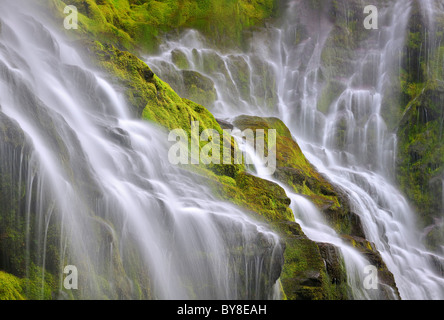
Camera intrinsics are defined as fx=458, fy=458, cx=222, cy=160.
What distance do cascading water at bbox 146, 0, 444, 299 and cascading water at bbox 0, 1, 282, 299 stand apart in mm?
8502

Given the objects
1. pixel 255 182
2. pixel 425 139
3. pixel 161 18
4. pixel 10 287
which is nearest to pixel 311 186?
pixel 255 182

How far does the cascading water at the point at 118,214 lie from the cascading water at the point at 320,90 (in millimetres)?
8502

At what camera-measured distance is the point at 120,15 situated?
23.3m

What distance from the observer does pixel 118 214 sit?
7445 millimetres

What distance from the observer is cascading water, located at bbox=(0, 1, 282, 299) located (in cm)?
652

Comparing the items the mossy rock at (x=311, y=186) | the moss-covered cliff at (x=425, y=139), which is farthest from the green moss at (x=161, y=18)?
the moss-covered cliff at (x=425, y=139)

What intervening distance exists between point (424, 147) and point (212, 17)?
43.9ft

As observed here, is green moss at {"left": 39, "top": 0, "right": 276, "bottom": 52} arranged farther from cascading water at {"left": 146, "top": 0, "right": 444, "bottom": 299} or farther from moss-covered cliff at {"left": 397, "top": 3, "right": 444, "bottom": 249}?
moss-covered cliff at {"left": 397, "top": 3, "right": 444, "bottom": 249}

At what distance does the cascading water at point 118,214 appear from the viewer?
21.4 ft

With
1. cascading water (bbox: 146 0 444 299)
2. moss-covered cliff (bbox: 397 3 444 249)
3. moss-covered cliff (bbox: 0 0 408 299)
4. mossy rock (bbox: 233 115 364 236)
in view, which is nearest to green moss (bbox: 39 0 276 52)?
moss-covered cliff (bbox: 0 0 408 299)

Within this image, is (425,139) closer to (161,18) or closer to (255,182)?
(255,182)

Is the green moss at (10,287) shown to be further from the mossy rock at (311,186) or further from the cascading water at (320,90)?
the cascading water at (320,90)

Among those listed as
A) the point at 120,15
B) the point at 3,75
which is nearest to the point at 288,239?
the point at 3,75
